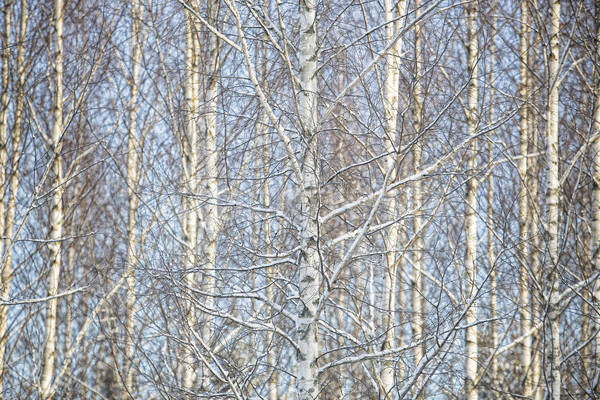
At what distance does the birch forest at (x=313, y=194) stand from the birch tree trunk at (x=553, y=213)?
0.02m

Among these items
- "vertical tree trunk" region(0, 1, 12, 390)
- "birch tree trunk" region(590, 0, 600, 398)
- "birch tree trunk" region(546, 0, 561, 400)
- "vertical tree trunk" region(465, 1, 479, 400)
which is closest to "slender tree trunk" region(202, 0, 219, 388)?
"vertical tree trunk" region(0, 1, 12, 390)

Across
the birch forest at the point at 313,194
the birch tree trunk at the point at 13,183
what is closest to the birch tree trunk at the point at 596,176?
the birch forest at the point at 313,194

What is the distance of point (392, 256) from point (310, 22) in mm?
2148

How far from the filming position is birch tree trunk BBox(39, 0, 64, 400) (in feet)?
22.4

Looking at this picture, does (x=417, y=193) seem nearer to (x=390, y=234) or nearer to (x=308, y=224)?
(x=390, y=234)

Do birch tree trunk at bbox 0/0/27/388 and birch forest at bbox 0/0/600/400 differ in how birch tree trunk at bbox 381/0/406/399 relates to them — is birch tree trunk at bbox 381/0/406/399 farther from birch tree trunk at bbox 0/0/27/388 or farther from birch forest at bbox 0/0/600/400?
birch tree trunk at bbox 0/0/27/388

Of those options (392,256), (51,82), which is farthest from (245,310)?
(51,82)

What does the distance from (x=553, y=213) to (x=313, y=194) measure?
207 centimetres

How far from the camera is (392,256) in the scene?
18.4 feet

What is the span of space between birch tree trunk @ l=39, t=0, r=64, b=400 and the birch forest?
Answer: 3 cm

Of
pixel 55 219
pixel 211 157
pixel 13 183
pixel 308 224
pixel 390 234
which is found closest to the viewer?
pixel 308 224

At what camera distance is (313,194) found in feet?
13.8

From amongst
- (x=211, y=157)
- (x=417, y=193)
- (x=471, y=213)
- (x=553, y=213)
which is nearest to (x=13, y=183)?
(x=211, y=157)

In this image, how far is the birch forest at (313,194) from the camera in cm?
411
